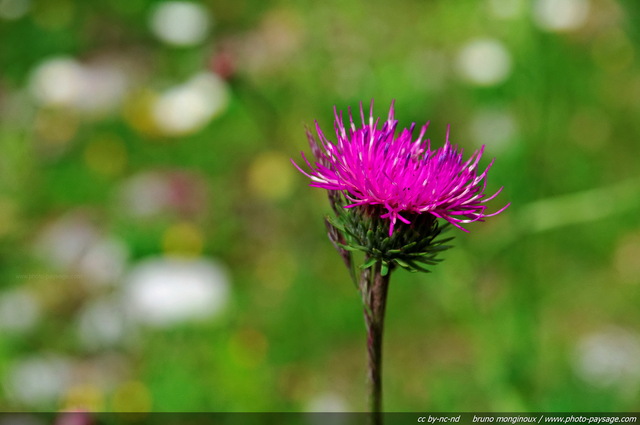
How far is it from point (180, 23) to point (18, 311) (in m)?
1.65

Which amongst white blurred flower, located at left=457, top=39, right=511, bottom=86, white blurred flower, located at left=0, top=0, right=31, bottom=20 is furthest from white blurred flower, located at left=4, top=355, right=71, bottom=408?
white blurred flower, located at left=0, top=0, right=31, bottom=20

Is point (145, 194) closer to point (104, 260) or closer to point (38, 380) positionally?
point (104, 260)

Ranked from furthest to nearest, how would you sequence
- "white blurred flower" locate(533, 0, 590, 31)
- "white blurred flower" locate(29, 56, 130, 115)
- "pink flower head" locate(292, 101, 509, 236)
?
"white blurred flower" locate(29, 56, 130, 115)
"white blurred flower" locate(533, 0, 590, 31)
"pink flower head" locate(292, 101, 509, 236)

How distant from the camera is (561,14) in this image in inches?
104

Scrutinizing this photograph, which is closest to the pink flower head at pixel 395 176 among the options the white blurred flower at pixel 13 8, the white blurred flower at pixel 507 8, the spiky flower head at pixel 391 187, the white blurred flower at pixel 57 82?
the spiky flower head at pixel 391 187

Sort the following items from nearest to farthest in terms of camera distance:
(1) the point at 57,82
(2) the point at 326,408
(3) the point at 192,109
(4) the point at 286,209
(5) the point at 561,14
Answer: (2) the point at 326,408 < (4) the point at 286,209 < (5) the point at 561,14 < (3) the point at 192,109 < (1) the point at 57,82

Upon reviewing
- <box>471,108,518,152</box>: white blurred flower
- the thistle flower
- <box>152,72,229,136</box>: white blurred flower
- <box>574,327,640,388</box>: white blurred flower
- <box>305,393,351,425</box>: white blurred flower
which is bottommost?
<box>305,393,351,425</box>: white blurred flower

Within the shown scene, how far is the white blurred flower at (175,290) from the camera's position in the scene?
2137 mm

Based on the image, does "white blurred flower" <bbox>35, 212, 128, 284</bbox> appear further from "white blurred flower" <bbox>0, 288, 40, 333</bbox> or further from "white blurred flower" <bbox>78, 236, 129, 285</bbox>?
"white blurred flower" <bbox>0, 288, 40, 333</bbox>

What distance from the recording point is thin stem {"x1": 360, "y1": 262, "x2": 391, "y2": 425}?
0.83m

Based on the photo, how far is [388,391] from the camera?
2012 millimetres

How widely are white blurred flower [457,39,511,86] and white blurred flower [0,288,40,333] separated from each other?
5.90 feet

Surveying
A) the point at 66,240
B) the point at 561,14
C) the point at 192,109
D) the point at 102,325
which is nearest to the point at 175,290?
the point at 102,325

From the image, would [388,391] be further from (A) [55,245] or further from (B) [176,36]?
(B) [176,36]
